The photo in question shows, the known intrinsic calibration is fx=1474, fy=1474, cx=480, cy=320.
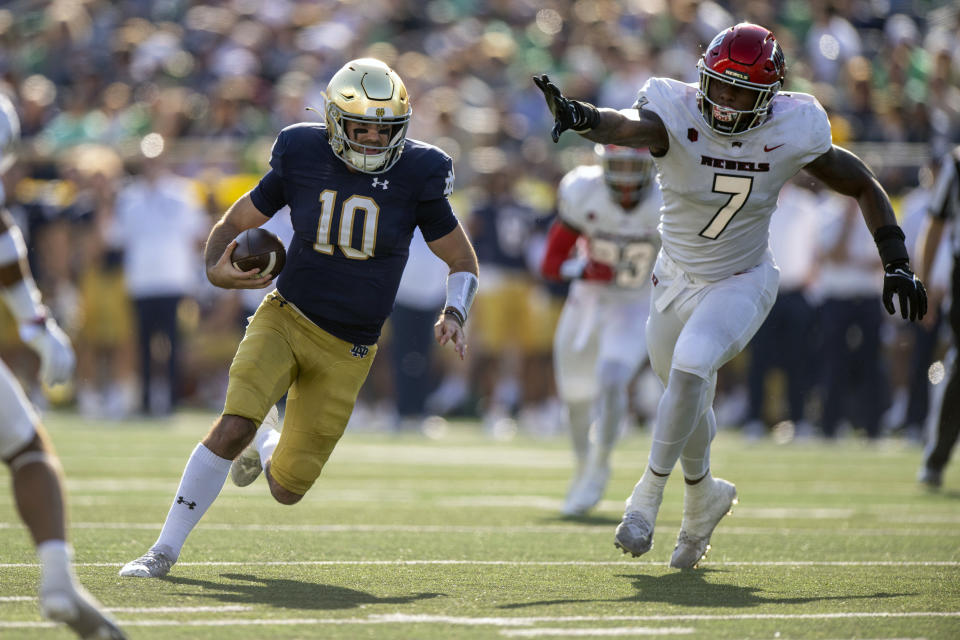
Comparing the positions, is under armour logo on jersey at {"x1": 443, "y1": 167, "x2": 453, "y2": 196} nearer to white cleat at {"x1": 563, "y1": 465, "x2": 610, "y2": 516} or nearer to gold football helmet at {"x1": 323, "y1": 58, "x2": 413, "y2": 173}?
gold football helmet at {"x1": 323, "y1": 58, "x2": 413, "y2": 173}

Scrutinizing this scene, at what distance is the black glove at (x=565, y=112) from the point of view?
4785 mm

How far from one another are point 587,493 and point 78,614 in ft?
13.6

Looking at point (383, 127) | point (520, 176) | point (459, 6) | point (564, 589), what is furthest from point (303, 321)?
point (459, 6)

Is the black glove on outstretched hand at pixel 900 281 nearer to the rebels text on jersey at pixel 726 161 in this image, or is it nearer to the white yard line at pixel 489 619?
the rebels text on jersey at pixel 726 161

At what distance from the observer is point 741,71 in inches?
204

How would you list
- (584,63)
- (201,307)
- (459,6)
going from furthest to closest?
1. (459,6)
2. (584,63)
3. (201,307)

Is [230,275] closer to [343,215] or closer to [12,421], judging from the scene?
[343,215]

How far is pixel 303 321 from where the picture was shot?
17.4ft

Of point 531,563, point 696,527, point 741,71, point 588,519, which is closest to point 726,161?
point 741,71

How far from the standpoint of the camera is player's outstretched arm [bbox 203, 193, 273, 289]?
502cm

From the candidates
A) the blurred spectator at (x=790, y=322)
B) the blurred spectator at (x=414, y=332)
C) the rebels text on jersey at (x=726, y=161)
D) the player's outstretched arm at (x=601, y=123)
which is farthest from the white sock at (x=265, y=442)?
the blurred spectator at (x=790, y=322)

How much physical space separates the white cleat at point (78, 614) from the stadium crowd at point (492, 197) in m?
8.30

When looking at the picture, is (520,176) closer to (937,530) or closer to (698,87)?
(937,530)

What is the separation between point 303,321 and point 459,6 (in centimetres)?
1234
